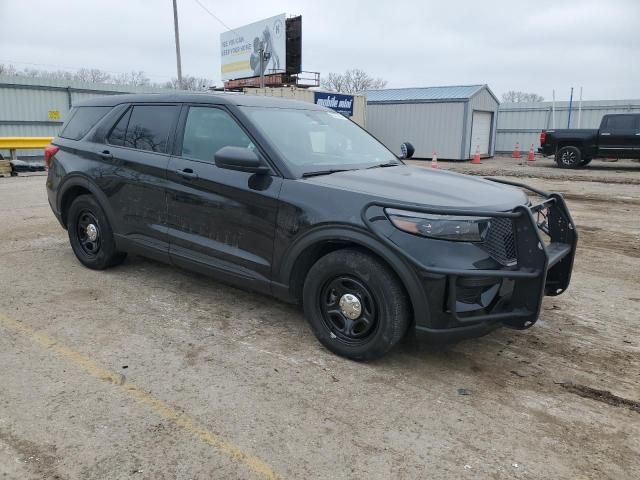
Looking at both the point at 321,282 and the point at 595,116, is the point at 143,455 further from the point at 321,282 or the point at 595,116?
the point at 595,116

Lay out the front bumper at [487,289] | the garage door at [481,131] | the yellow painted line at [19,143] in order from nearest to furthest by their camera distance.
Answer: the front bumper at [487,289], the yellow painted line at [19,143], the garage door at [481,131]

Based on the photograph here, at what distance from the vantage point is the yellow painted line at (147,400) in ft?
8.41

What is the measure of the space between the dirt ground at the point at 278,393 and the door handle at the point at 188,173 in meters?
1.12

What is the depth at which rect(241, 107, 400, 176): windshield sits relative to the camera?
3971 mm

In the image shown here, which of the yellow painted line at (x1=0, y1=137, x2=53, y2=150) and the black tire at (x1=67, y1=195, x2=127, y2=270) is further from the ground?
the yellow painted line at (x1=0, y1=137, x2=53, y2=150)

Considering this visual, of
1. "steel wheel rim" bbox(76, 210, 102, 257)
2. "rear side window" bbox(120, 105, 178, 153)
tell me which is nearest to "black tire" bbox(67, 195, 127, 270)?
"steel wheel rim" bbox(76, 210, 102, 257)

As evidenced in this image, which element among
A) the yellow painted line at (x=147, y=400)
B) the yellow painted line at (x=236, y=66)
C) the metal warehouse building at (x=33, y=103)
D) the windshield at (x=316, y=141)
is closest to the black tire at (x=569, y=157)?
the metal warehouse building at (x=33, y=103)

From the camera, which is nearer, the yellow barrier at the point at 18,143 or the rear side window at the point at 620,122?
the yellow barrier at the point at 18,143

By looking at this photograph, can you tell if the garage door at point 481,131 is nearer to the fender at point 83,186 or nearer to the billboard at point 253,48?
the billboard at point 253,48

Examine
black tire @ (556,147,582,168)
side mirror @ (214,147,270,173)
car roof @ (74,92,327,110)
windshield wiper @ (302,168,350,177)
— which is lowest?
black tire @ (556,147,582,168)

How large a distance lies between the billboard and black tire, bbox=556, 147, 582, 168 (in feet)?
63.8

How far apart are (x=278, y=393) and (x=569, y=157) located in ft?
63.9

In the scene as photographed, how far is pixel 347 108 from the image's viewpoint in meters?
24.3

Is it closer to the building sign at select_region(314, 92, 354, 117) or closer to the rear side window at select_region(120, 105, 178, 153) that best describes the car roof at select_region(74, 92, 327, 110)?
the rear side window at select_region(120, 105, 178, 153)
